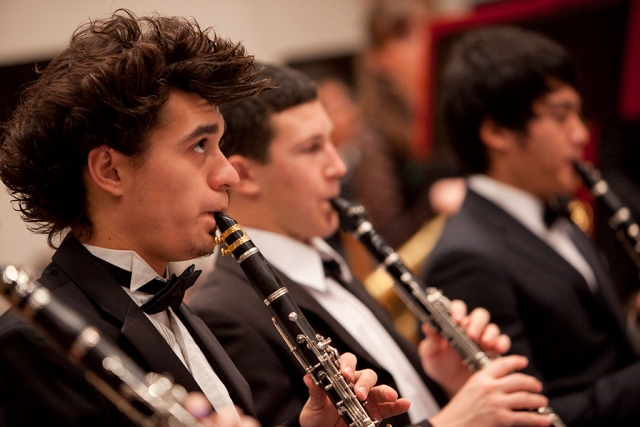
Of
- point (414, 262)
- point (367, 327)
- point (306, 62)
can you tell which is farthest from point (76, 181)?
point (306, 62)

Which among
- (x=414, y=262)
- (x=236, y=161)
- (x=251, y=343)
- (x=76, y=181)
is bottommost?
(x=414, y=262)

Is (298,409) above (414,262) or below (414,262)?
above

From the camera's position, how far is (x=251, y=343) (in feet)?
5.53

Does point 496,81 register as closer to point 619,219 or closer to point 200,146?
point 619,219

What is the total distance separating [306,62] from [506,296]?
3584 mm

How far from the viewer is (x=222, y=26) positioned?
5250 mm

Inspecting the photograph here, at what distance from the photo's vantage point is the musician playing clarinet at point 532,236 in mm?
2398

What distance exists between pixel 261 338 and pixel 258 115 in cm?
62

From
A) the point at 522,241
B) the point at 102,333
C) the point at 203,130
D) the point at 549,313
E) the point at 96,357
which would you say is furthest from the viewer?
the point at 522,241

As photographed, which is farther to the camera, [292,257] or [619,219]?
[619,219]

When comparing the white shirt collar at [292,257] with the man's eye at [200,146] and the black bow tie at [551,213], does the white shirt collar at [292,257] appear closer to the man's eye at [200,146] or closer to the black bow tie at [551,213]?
the man's eye at [200,146]

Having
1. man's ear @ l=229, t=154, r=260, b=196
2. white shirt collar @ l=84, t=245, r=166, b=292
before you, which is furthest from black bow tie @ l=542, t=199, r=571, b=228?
white shirt collar @ l=84, t=245, r=166, b=292

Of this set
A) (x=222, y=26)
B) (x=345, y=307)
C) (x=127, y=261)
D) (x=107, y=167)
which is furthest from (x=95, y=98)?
(x=222, y=26)

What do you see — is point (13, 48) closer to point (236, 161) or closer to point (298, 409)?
point (236, 161)
